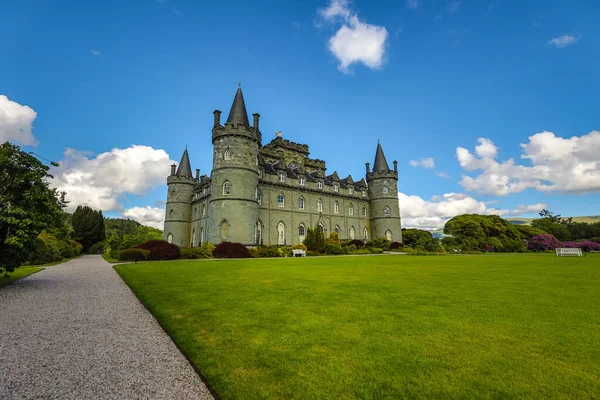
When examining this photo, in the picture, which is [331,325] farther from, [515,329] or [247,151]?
[247,151]

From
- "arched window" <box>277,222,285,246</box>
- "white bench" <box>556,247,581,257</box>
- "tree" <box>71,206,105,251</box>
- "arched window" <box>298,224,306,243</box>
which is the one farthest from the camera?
"tree" <box>71,206,105,251</box>

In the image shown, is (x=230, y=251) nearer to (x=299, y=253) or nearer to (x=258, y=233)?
(x=299, y=253)

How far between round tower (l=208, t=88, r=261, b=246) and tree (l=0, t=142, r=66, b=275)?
19.1 m

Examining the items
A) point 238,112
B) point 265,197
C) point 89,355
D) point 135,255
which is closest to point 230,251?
point 135,255

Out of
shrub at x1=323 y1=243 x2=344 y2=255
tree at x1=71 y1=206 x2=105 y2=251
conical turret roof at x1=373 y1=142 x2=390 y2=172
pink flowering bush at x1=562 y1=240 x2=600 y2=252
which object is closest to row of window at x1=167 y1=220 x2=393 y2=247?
shrub at x1=323 y1=243 x2=344 y2=255

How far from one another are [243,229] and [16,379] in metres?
26.2

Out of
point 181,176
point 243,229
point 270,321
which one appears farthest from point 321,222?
point 270,321

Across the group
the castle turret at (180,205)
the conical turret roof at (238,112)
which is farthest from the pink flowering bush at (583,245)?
the castle turret at (180,205)

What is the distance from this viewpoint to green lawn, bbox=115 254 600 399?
2.96m

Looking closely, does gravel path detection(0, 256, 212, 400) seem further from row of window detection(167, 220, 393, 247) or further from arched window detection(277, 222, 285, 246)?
arched window detection(277, 222, 285, 246)

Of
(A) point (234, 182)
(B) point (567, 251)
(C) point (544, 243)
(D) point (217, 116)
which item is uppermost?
(D) point (217, 116)

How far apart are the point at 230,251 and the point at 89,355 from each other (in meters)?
21.6

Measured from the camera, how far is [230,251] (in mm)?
25688

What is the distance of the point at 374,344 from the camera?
3975mm
